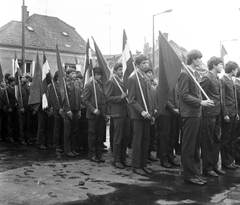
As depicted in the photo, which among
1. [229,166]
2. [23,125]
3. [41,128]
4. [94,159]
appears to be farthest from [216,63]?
[23,125]

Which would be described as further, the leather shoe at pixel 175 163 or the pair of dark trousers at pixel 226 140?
the leather shoe at pixel 175 163

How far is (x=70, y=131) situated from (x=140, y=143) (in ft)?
9.35

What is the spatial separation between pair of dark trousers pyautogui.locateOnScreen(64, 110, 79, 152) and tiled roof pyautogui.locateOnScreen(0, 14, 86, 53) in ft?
87.8

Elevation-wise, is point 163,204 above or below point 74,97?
below

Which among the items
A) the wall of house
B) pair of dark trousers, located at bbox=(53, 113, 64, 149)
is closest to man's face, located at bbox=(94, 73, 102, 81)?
pair of dark trousers, located at bbox=(53, 113, 64, 149)

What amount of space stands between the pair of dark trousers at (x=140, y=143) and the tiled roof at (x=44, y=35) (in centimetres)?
2959

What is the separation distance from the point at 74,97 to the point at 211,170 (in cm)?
410

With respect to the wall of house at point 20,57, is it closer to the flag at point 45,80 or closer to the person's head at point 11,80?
the person's head at point 11,80

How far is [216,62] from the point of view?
23.5 feet

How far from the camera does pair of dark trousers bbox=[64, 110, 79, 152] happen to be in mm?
9359

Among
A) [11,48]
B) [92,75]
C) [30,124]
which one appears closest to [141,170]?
[92,75]

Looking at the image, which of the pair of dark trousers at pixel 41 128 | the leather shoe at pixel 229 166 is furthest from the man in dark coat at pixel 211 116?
the pair of dark trousers at pixel 41 128

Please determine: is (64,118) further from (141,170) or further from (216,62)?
(216,62)

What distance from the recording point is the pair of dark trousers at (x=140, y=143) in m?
7.09
